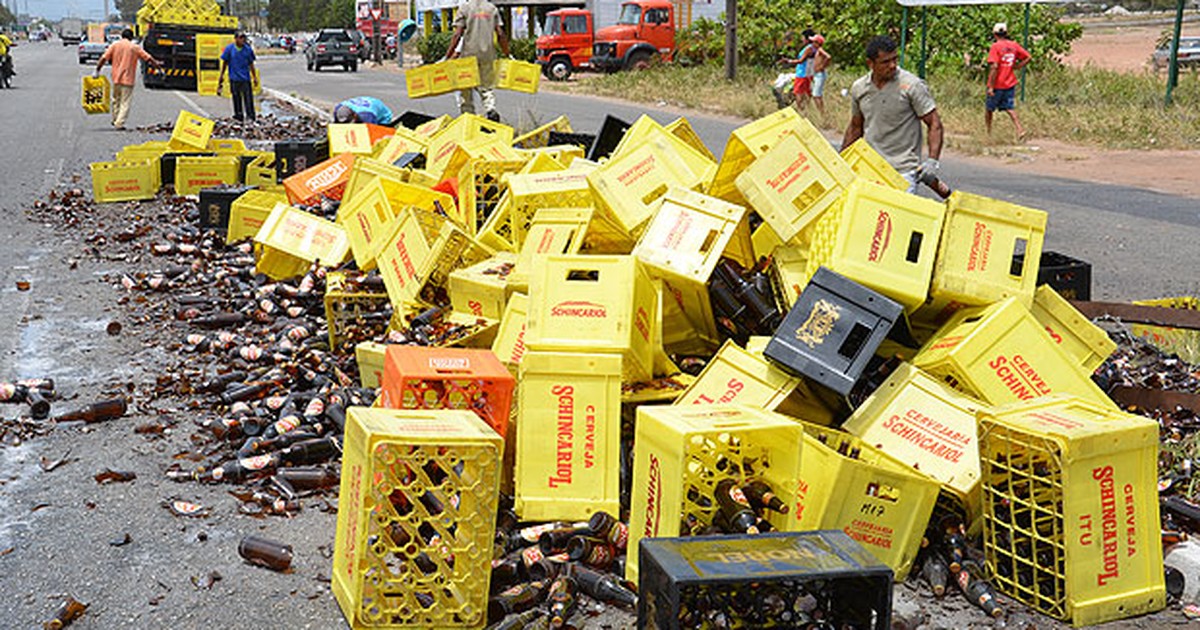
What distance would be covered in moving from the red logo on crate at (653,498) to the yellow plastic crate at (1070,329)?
93.4 inches

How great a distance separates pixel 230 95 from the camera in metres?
25.5

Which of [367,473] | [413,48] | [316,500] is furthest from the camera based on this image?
[413,48]

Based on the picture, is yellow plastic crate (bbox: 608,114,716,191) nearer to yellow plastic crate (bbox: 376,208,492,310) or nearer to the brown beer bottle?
yellow plastic crate (bbox: 376,208,492,310)

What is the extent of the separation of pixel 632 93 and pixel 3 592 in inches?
1186

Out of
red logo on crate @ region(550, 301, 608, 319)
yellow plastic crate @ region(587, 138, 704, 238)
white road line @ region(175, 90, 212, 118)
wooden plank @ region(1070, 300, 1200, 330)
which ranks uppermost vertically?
yellow plastic crate @ region(587, 138, 704, 238)

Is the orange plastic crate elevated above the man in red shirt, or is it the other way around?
the man in red shirt

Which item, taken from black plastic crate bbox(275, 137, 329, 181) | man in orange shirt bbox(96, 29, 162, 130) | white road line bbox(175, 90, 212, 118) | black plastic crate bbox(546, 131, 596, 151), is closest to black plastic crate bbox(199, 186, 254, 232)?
black plastic crate bbox(275, 137, 329, 181)

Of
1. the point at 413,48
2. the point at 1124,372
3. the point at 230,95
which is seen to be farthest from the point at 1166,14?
the point at 1124,372

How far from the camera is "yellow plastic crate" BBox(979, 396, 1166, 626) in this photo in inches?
166

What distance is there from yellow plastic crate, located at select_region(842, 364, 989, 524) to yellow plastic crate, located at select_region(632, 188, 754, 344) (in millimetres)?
1020

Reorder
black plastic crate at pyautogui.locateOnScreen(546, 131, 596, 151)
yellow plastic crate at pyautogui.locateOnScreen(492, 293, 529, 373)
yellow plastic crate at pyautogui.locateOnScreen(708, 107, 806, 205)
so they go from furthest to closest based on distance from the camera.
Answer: black plastic crate at pyautogui.locateOnScreen(546, 131, 596, 151)
yellow plastic crate at pyautogui.locateOnScreen(708, 107, 806, 205)
yellow plastic crate at pyautogui.locateOnScreen(492, 293, 529, 373)

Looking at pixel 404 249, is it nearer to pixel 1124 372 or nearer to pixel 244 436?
pixel 244 436

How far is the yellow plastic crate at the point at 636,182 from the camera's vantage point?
6.44 metres

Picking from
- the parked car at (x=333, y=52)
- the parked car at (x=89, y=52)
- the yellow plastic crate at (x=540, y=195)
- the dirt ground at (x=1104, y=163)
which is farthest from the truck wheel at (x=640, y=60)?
the yellow plastic crate at (x=540, y=195)
